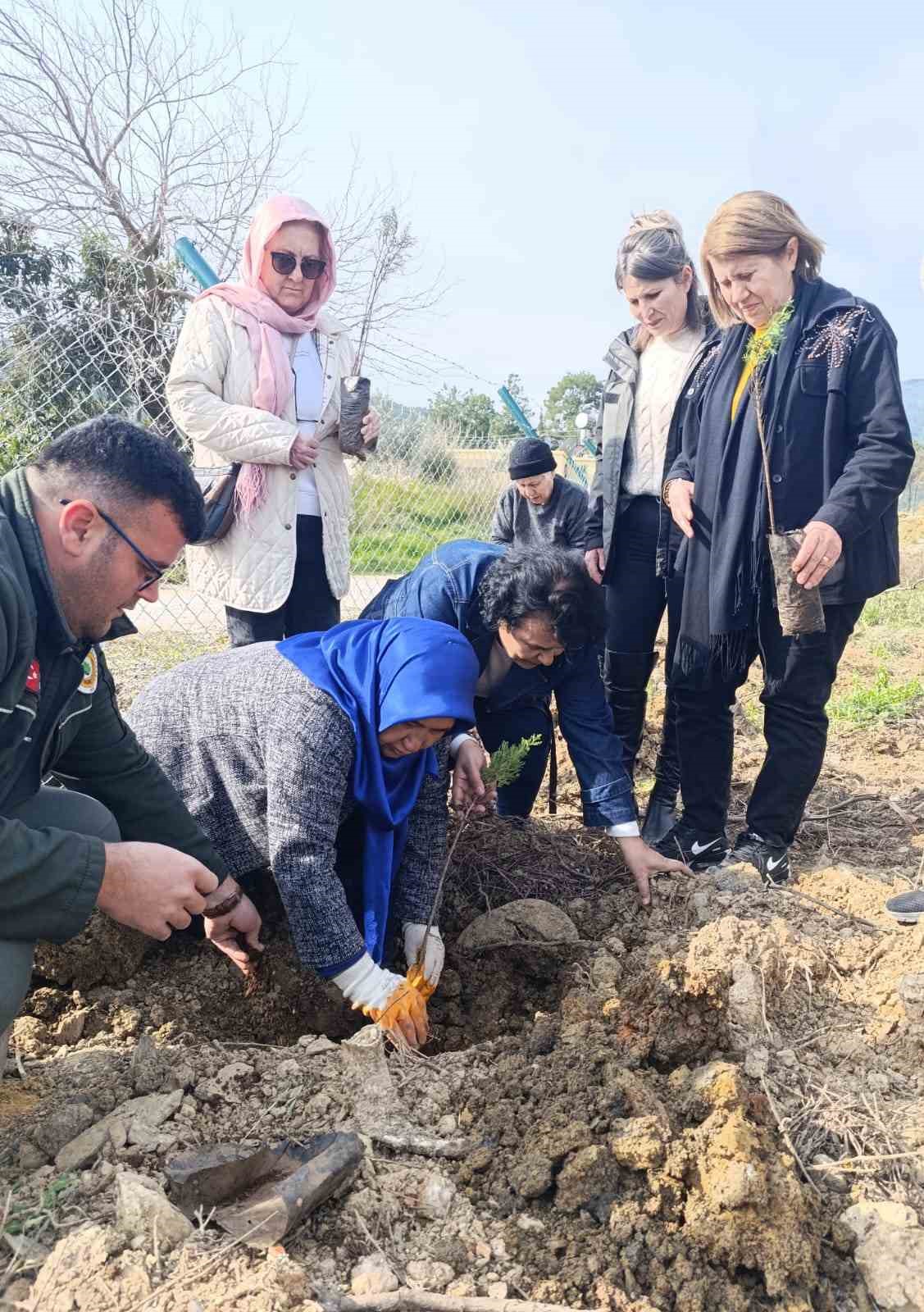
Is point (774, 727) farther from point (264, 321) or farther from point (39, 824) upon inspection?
point (264, 321)

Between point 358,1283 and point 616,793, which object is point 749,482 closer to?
point 616,793

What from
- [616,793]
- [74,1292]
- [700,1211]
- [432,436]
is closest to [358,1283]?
[74,1292]

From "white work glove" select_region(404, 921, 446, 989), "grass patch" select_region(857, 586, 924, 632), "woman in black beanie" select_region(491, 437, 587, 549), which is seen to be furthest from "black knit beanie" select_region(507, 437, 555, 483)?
"grass patch" select_region(857, 586, 924, 632)

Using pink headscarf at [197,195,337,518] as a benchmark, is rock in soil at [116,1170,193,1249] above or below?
below

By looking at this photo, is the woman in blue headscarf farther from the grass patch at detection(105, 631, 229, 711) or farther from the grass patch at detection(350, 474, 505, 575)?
the grass patch at detection(350, 474, 505, 575)

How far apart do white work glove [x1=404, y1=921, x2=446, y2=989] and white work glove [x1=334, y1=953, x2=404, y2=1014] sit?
0.24 m

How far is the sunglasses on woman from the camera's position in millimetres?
3434

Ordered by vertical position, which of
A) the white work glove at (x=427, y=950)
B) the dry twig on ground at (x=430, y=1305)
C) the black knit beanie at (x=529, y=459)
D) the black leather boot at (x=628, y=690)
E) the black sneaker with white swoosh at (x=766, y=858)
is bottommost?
the white work glove at (x=427, y=950)

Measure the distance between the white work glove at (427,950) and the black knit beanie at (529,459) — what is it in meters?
2.75

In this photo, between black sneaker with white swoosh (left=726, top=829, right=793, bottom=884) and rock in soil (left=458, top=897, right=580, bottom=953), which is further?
black sneaker with white swoosh (left=726, top=829, right=793, bottom=884)

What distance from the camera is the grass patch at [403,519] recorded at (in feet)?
26.6

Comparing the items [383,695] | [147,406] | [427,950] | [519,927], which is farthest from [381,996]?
[147,406]

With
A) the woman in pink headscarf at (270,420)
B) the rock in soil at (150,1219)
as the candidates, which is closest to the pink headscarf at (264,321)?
the woman in pink headscarf at (270,420)

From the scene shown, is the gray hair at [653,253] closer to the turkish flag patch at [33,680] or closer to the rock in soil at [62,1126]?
the turkish flag patch at [33,680]
